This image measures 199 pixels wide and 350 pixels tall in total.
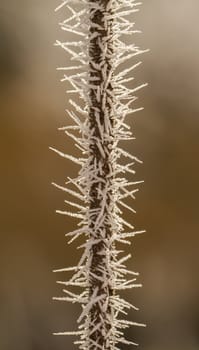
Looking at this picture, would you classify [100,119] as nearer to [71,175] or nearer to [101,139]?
[101,139]

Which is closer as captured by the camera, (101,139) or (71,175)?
(101,139)

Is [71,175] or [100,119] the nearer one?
[100,119]

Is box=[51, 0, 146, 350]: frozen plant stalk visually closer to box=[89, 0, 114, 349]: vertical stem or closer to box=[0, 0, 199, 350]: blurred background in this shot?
box=[89, 0, 114, 349]: vertical stem

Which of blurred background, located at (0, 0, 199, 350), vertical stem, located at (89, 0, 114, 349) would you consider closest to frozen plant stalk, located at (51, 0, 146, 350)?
vertical stem, located at (89, 0, 114, 349)

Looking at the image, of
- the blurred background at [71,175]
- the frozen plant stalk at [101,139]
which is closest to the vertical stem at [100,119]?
the frozen plant stalk at [101,139]

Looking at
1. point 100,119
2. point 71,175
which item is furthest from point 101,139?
point 71,175
